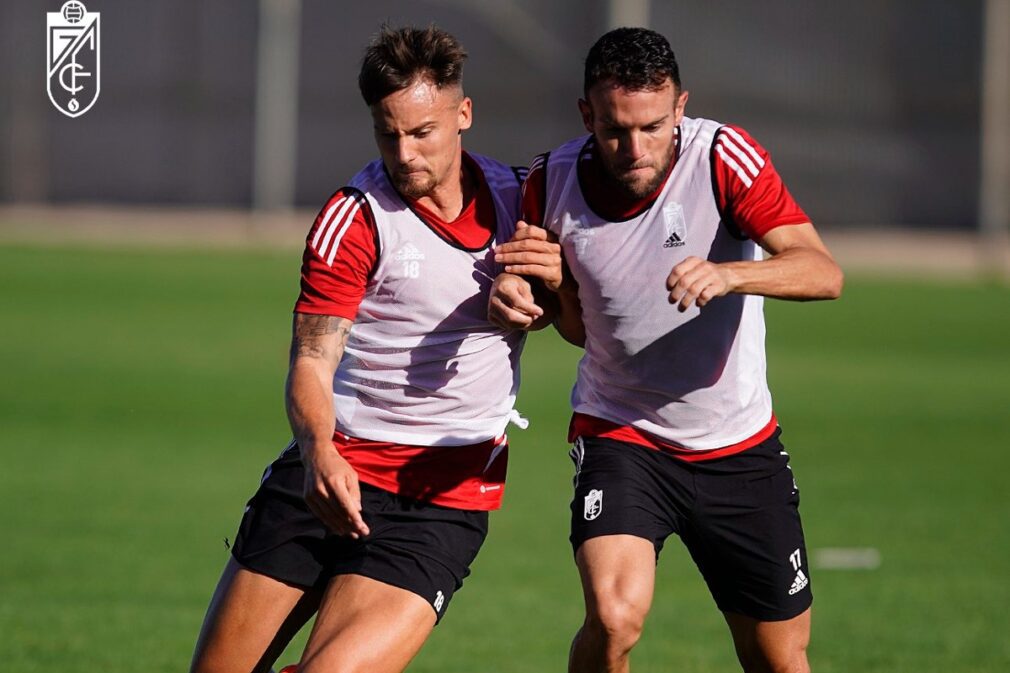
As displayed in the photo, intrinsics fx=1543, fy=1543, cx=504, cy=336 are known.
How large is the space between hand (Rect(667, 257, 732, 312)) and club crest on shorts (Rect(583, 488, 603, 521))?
1227 mm

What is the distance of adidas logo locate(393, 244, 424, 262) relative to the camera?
18.7 ft

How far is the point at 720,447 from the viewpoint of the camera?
20.4 ft

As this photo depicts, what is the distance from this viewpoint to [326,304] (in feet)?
18.3

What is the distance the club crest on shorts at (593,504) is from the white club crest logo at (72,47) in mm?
4922

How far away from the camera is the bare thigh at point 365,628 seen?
5.24m

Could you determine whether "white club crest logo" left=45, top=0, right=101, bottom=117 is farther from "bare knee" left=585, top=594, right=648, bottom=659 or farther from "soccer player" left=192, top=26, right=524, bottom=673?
"bare knee" left=585, top=594, right=648, bottom=659

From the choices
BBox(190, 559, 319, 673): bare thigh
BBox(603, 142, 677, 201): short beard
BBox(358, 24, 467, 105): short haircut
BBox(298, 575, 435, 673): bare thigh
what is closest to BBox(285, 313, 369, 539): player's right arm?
BBox(298, 575, 435, 673): bare thigh

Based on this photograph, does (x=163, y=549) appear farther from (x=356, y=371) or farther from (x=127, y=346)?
(x=127, y=346)

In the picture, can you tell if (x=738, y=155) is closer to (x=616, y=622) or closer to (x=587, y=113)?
(x=587, y=113)

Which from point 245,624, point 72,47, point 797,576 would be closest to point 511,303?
point 245,624

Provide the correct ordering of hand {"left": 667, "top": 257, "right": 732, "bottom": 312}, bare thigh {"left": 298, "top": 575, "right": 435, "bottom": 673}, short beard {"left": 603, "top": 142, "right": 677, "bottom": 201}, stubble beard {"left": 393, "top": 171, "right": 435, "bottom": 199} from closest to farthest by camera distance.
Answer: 1. hand {"left": 667, "top": 257, "right": 732, "bottom": 312}
2. bare thigh {"left": 298, "top": 575, "right": 435, "bottom": 673}
3. stubble beard {"left": 393, "top": 171, "right": 435, "bottom": 199}
4. short beard {"left": 603, "top": 142, "right": 677, "bottom": 201}

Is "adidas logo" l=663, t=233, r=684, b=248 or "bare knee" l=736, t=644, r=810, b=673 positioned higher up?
"adidas logo" l=663, t=233, r=684, b=248

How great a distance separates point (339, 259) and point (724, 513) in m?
1.87

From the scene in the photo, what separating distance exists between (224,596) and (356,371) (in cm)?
97
